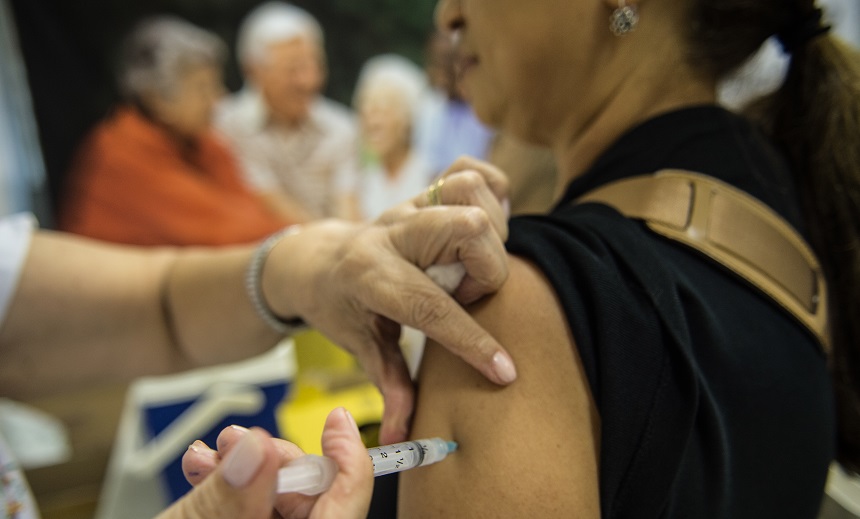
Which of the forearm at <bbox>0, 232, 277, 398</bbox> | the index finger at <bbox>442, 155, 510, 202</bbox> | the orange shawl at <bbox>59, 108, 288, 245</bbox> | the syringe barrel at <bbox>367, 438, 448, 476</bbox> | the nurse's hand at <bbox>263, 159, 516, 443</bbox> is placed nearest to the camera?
the syringe barrel at <bbox>367, 438, 448, 476</bbox>

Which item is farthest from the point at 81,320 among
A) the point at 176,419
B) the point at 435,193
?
the point at 435,193

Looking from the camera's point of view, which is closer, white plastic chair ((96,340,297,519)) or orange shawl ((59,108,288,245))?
white plastic chair ((96,340,297,519))

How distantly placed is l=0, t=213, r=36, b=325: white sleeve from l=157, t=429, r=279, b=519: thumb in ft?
3.11

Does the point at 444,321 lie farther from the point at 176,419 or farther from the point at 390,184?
the point at 390,184

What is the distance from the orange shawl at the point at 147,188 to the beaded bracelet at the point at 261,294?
191cm

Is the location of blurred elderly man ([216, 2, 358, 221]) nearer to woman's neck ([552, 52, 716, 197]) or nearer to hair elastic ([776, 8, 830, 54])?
woman's neck ([552, 52, 716, 197])

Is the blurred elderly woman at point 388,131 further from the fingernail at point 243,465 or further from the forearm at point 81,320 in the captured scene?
the fingernail at point 243,465

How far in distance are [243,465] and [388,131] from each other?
9.69 feet

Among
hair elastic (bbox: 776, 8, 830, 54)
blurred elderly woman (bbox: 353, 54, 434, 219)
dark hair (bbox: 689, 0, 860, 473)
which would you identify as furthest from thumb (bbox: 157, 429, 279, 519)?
blurred elderly woman (bbox: 353, 54, 434, 219)

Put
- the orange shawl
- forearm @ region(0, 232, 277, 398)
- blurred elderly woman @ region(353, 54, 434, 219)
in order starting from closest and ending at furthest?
forearm @ region(0, 232, 277, 398) → the orange shawl → blurred elderly woman @ region(353, 54, 434, 219)

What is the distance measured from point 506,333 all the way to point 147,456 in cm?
135

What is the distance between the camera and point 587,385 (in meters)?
0.57

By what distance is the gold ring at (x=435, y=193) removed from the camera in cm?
68

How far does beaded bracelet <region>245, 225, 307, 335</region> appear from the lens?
1.01 metres
